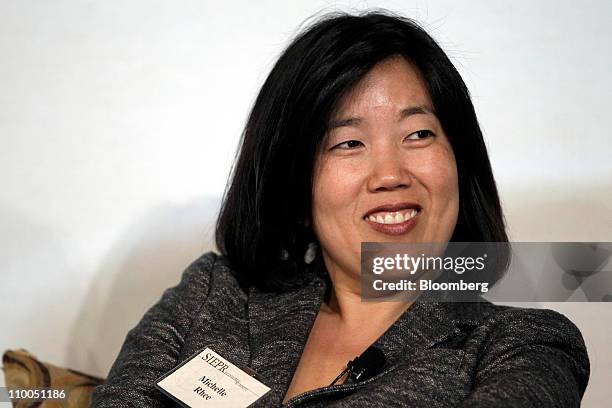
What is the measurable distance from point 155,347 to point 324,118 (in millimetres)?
566

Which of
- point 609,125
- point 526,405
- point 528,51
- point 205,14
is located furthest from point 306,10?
point 526,405

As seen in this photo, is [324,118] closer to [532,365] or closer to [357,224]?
[357,224]

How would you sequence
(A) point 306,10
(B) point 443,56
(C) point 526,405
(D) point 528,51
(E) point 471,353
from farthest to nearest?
(A) point 306,10, (D) point 528,51, (B) point 443,56, (E) point 471,353, (C) point 526,405

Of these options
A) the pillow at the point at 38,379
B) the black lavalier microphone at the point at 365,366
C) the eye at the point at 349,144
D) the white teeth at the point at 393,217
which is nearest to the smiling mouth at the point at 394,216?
the white teeth at the point at 393,217

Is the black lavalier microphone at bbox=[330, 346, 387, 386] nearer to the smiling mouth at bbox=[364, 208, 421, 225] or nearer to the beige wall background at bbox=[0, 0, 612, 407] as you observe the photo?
the smiling mouth at bbox=[364, 208, 421, 225]

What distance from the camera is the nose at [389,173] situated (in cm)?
170

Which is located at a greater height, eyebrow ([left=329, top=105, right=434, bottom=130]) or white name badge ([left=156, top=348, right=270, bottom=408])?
eyebrow ([left=329, top=105, right=434, bottom=130])

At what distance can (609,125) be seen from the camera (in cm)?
197

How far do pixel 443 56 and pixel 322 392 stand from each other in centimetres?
69

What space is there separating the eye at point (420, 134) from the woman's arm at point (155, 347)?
57cm

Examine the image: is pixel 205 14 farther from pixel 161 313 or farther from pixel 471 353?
pixel 471 353

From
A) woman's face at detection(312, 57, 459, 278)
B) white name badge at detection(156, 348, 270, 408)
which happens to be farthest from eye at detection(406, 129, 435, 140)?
white name badge at detection(156, 348, 270, 408)

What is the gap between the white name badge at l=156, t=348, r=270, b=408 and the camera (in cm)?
166

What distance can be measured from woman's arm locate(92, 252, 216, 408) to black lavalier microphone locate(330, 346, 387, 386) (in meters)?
0.35
